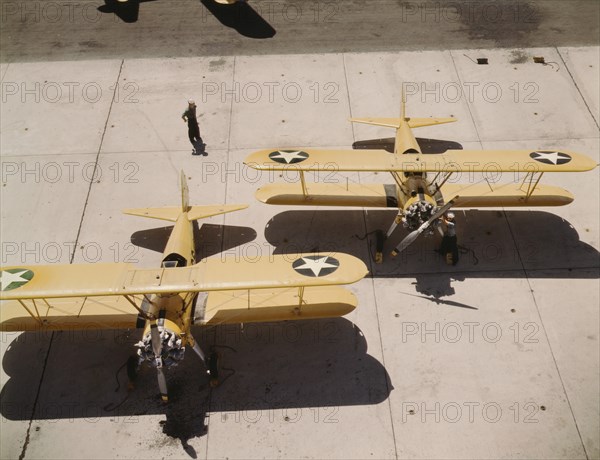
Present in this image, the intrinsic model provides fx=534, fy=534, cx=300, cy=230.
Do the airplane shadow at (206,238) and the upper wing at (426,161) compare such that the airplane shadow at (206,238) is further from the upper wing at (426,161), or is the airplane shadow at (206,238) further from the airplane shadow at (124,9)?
the airplane shadow at (124,9)

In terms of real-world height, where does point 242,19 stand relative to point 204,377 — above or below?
above

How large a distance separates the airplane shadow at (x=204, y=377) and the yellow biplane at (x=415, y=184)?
2.66 metres

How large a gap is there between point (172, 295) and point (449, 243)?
617 cm

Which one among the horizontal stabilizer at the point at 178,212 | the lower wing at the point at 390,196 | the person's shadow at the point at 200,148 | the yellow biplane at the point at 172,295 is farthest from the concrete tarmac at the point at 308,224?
the yellow biplane at the point at 172,295

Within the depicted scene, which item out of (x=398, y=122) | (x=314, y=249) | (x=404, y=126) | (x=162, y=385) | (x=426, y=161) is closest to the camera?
(x=162, y=385)

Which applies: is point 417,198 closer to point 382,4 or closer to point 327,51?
point 327,51

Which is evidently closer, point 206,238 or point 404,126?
point 206,238

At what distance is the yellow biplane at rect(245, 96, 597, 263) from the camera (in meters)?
11.0

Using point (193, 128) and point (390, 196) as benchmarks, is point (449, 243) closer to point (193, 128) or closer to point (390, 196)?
point (390, 196)

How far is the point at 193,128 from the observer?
47.6ft

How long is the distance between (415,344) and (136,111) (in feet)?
35.1

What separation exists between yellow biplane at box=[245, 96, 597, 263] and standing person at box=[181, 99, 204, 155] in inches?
135

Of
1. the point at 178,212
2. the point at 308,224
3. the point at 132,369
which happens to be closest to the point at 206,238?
the point at 178,212

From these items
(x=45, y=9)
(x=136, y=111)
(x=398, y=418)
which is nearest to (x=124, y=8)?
(x=45, y=9)
